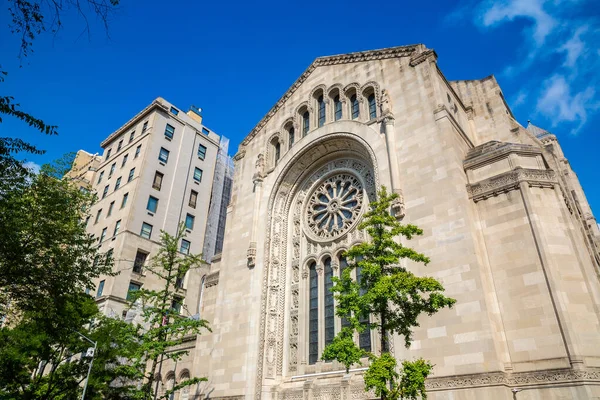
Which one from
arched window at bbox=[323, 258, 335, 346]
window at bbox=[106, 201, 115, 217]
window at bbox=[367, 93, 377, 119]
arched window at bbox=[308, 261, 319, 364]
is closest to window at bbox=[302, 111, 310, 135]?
window at bbox=[367, 93, 377, 119]

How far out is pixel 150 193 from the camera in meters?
43.8

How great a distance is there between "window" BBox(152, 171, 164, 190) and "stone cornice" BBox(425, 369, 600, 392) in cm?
3593

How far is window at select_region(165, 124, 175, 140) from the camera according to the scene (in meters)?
48.4

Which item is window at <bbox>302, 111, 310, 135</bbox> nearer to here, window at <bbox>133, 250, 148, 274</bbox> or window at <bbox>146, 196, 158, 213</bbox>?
window at <bbox>133, 250, 148, 274</bbox>

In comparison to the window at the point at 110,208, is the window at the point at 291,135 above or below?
below

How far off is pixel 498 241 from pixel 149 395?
17776mm

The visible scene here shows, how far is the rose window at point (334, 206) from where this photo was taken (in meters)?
24.6

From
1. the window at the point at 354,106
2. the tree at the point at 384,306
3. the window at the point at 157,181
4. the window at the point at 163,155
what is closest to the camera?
the tree at the point at 384,306

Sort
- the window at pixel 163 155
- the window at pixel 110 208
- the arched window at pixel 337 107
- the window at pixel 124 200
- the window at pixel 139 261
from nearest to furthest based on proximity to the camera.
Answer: the arched window at pixel 337 107, the window at pixel 139 261, the window at pixel 124 200, the window at pixel 110 208, the window at pixel 163 155

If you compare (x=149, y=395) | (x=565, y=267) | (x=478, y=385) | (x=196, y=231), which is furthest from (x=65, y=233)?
(x=196, y=231)

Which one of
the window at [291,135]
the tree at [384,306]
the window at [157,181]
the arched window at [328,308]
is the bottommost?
the tree at [384,306]

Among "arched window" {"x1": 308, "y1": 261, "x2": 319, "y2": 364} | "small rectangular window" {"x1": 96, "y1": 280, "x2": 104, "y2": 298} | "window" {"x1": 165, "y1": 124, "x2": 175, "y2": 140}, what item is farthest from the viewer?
"window" {"x1": 165, "y1": 124, "x2": 175, "y2": 140}

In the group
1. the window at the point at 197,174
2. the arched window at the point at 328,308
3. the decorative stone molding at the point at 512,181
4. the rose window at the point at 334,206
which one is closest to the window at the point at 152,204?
the window at the point at 197,174

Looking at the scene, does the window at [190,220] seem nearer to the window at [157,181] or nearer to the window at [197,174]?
Result: the window at [157,181]
